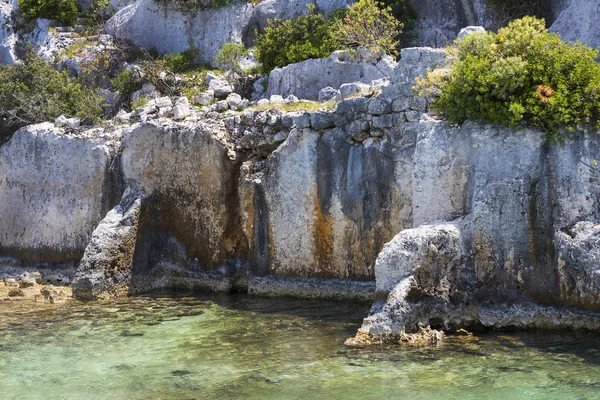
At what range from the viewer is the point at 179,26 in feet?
82.2

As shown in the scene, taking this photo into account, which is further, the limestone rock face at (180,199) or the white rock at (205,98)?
the white rock at (205,98)

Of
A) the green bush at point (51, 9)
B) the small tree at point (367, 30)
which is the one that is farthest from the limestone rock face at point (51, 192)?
the green bush at point (51, 9)

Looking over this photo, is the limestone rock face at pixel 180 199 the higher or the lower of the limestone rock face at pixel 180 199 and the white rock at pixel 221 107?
the lower

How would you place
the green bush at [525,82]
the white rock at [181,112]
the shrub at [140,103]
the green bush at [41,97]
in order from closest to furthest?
A: the green bush at [525,82]
the white rock at [181,112]
the shrub at [140,103]
the green bush at [41,97]

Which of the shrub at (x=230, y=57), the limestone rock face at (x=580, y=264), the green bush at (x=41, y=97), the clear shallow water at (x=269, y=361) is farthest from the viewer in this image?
the shrub at (x=230, y=57)

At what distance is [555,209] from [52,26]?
67.5 ft

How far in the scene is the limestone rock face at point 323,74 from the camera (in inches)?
706

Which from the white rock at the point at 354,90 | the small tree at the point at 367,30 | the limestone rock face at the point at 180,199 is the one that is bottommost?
the limestone rock face at the point at 180,199

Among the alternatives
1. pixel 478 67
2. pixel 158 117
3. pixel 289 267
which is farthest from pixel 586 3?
pixel 158 117

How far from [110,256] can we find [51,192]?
11.7 ft

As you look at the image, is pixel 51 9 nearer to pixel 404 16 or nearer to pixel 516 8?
pixel 404 16

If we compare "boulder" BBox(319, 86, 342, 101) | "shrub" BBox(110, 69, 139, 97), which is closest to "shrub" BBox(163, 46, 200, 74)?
"shrub" BBox(110, 69, 139, 97)

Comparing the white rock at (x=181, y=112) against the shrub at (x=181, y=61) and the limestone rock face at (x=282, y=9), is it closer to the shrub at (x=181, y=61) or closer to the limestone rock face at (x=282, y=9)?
the shrub at (x=181, y=61)

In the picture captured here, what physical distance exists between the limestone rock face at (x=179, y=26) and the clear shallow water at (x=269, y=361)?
1235 centimetres
